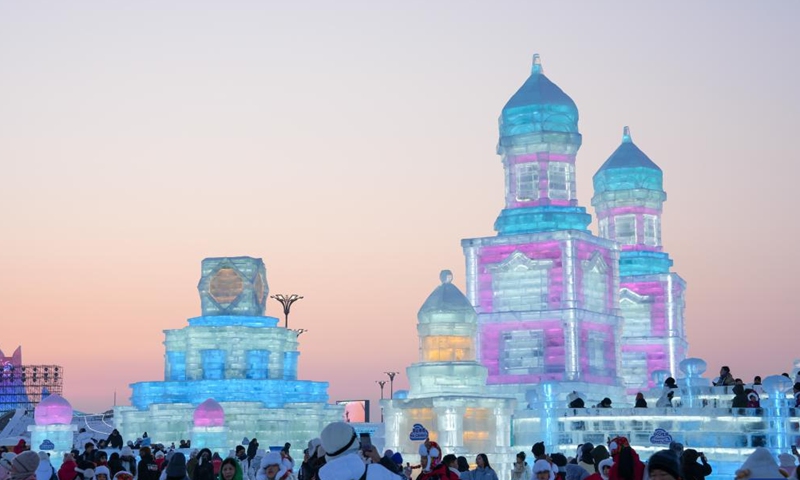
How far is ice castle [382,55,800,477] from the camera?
1678 inches

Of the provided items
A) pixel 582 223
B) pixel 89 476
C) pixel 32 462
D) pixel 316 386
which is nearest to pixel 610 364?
pixel 582 223

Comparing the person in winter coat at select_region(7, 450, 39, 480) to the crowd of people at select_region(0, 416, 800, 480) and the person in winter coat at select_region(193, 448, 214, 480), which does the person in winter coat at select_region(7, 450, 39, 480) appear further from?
the person in winter coat at select_region(193, 448, 214, 480)

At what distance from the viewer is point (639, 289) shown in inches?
2822

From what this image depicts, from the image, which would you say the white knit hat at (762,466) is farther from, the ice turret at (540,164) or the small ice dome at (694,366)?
the ice turret at (540,164)

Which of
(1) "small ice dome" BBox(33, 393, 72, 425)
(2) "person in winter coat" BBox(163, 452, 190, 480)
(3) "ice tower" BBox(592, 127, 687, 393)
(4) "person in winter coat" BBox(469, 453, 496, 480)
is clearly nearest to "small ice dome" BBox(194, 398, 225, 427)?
(1) "small ice dome" BBox(33, 393, 72, 425)

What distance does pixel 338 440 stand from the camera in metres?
9.50

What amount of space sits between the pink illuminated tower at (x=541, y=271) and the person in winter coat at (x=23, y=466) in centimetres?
4702

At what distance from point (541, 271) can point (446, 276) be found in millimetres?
6602

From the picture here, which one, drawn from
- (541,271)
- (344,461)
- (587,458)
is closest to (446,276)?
(541,271)

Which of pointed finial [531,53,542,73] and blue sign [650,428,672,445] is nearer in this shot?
blue sign [650,428,672,445]

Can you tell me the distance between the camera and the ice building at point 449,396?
50.3m

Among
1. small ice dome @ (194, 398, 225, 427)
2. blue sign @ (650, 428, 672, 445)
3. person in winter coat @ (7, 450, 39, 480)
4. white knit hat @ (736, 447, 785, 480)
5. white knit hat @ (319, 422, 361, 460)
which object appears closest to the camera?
white knit hat @ (736, 447, 785, 480)

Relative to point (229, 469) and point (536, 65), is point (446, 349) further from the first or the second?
point (229, 469)

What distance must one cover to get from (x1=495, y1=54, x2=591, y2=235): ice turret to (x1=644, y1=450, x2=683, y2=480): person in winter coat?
171ft
